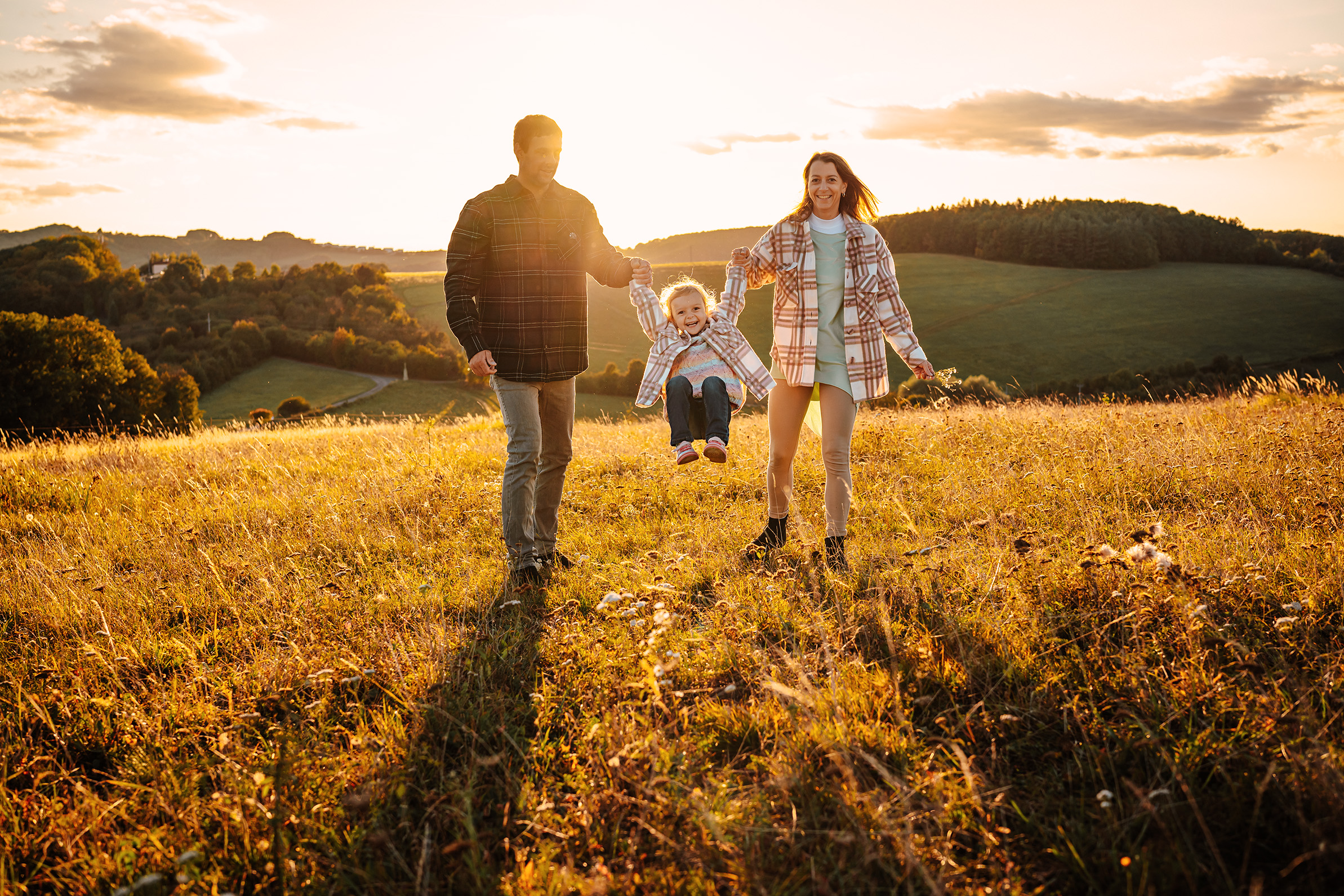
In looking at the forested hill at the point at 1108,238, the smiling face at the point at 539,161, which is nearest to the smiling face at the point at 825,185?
the smiling face at the point at 539,161

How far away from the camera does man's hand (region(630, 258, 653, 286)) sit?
17.0ft

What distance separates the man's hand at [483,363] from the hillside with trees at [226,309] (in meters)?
70.2

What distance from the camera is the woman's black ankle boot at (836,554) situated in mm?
4586

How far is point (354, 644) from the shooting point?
3.89 metres

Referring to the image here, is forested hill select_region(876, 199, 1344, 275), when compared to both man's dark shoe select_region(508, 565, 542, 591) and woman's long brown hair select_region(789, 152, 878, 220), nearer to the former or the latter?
woman's long brown hair select_region(789, 152, 878, 220)

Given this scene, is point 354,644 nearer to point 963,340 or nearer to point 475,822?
point 475,822

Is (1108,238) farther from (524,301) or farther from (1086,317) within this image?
(524,301)

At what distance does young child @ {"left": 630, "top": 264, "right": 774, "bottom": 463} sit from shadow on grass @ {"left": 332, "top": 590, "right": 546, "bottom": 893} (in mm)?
1917

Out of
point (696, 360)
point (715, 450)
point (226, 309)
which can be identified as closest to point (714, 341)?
point (696, 360)

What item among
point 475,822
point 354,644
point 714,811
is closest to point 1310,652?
point 714,811

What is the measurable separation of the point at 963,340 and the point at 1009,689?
63603 millimetres

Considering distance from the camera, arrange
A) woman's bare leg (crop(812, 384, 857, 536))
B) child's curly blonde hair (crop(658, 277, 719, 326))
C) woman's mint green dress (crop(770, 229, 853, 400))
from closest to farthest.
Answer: woman's bare leg (crop(812, 384, 857, 536))
woman's mint green dress (crop(770, 229, 853, 400))
child's curly blonde hair (crop(658, 277, 719, 326))

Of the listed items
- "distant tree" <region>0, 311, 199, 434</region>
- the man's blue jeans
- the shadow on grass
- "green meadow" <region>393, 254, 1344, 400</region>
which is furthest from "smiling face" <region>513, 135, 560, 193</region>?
"green meadow" <region>393, 254, 1344, 400</region>

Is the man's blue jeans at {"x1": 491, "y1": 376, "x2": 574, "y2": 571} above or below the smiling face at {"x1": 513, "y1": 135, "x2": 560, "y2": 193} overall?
below
